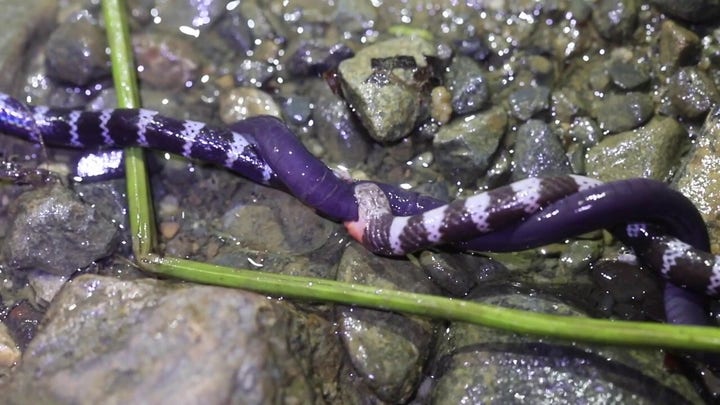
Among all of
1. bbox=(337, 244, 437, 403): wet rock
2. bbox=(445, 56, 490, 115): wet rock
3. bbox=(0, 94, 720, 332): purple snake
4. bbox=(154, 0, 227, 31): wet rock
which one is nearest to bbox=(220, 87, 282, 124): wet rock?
bbox=(0, 94, 720, 332): purple snake

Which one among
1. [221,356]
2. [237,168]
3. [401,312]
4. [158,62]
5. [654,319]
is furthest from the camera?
[158,62]

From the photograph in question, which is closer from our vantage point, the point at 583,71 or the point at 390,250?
the point at 390,250

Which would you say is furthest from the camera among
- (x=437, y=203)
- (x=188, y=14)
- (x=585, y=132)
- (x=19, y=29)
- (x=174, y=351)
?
(x=188, y=14)

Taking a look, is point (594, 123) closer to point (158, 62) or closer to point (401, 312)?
point (401, 312)

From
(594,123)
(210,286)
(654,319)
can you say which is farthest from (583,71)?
(210,286)

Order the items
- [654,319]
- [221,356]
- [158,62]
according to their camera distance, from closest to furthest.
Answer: [221,356], [654,319], [158,62]

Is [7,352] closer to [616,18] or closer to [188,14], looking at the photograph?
[188,14]

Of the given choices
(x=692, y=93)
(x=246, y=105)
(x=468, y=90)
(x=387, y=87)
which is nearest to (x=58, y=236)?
(x=246, y=105)
